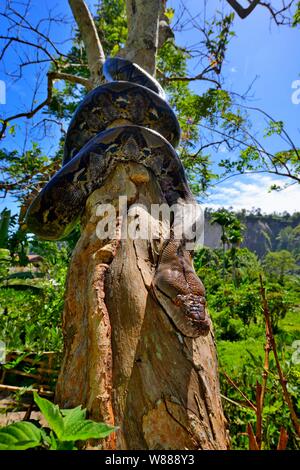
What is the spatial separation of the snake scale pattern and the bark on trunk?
130mm

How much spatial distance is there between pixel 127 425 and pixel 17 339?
2044 mm

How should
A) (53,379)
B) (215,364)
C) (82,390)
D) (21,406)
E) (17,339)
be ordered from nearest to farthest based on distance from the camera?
(82,390) → (215,364) → (21,406) → (17,339) → (53,379)

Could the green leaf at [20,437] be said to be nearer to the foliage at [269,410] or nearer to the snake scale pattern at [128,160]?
the snake scale pattern at [128,160]

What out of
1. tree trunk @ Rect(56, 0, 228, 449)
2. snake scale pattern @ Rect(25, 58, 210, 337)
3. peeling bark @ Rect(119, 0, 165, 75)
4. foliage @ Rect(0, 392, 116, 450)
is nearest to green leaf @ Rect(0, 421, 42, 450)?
foliage @ Rect(0, 392, 116, 450)

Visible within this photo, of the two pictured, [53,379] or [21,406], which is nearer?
[21,406]

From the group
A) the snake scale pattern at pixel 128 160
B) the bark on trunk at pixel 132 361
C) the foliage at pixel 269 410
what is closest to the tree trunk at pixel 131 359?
the bark on trunk at pixel 132 361

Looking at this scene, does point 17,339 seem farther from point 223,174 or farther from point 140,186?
point 223,174

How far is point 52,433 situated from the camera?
2.75 feet

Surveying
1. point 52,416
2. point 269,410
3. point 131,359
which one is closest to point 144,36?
point 131,359

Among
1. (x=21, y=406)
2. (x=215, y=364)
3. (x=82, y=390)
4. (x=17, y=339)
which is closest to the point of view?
(x=82, y=390)

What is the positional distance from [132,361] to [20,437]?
0.50 m

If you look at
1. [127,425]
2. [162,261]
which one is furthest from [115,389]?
[162,261]

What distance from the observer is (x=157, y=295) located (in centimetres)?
150

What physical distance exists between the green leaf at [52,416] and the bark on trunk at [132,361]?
0.83 feet
